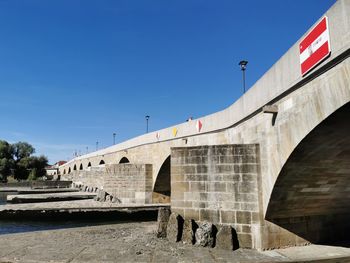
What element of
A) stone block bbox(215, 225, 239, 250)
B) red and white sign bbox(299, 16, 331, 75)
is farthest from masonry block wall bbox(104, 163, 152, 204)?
red and white sign bbox(299, 16, 331, 75)

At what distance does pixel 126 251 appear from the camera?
34.3 feet

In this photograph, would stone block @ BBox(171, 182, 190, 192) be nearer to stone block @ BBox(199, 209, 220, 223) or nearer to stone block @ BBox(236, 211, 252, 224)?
stone block @ BBox(199, 209, 220, 223)

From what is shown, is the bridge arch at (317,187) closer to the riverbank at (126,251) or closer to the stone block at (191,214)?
the riverbank at (126,251)

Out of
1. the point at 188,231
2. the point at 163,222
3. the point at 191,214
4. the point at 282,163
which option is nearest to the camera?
the point at 282,163

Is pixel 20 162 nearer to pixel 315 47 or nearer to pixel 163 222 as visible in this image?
pixel 163 222

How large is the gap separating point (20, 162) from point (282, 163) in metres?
80.0

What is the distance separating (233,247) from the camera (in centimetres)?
1052

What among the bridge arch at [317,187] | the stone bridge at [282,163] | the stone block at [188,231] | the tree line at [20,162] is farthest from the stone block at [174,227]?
the tree line at [20,162]

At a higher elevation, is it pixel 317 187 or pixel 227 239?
pixel 317 187

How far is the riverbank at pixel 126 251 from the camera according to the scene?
9.55m

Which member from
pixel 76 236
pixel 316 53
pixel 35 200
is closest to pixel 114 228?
pixel 76 236

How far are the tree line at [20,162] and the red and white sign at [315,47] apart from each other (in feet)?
253

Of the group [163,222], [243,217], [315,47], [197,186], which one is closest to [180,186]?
[197,186]

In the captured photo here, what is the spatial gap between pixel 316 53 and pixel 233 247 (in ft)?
21.4
